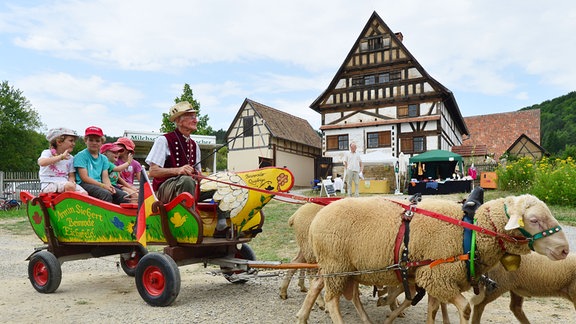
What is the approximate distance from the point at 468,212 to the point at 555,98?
326 ft

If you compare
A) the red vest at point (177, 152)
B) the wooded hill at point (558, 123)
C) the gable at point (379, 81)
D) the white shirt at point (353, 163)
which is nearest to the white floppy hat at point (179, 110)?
the red vest at point (177, 152)

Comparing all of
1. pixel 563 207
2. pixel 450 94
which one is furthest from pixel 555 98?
pixel 563 207

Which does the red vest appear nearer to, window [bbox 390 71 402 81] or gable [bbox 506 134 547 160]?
window [bbox 390 71 402 81]

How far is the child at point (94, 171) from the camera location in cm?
590

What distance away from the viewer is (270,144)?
1204 inches

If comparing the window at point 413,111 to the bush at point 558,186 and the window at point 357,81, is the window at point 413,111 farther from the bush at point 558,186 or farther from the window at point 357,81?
the bush at point 558,186

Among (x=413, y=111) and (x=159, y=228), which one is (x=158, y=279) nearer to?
(x=159, y=228)

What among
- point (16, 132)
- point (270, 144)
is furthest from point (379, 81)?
point (16, 132)

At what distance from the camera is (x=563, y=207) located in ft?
43.4

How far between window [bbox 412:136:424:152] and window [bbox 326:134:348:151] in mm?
4418

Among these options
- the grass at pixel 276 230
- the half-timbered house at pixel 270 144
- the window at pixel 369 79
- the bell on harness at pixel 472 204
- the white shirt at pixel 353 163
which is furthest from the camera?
the half-timbered house at pixel 270 144

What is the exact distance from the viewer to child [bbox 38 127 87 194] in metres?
5.79

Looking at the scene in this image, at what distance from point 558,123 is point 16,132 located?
80.5 m

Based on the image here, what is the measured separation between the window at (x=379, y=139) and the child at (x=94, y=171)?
2217cm
